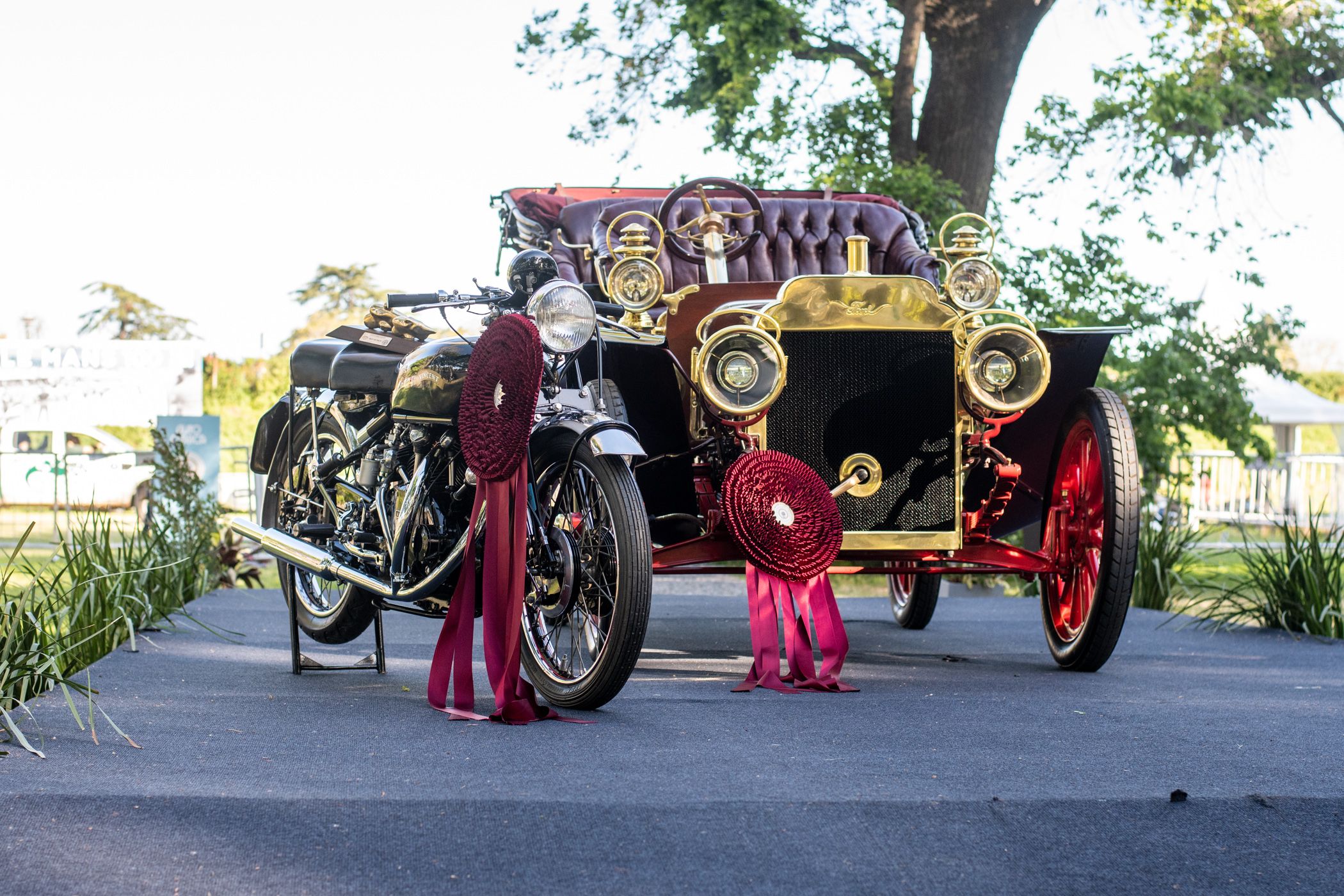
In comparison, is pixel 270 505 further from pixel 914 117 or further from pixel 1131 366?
pixel 914 117

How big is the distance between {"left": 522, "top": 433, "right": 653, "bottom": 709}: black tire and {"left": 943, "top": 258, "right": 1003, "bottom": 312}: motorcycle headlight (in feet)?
6.02

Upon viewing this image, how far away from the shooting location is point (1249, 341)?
38.5 feet

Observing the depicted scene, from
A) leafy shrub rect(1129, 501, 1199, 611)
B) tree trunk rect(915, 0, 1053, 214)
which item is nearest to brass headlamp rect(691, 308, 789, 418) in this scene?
leafy shrub rect(1129, 501, 1199, 611)

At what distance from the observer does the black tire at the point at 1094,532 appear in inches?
154

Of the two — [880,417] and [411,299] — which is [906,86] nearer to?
[880,417]

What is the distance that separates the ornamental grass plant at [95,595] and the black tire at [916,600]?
295 cm

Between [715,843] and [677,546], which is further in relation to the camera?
[677,546]

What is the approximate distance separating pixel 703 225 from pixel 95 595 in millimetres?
2603

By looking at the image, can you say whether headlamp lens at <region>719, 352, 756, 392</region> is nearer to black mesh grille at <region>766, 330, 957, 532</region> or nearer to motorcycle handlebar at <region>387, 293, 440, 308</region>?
black mesh grille at <region>766, 330, 957, 532</region>

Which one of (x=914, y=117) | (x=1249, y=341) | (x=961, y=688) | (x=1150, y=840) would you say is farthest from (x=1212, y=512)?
(x=1150, y=840)

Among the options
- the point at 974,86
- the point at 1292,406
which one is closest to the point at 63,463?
the point at 974,86

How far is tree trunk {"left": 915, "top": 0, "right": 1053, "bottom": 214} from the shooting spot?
11789 mm

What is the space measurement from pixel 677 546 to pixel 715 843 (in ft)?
6.11

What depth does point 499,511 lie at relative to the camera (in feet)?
10.6
